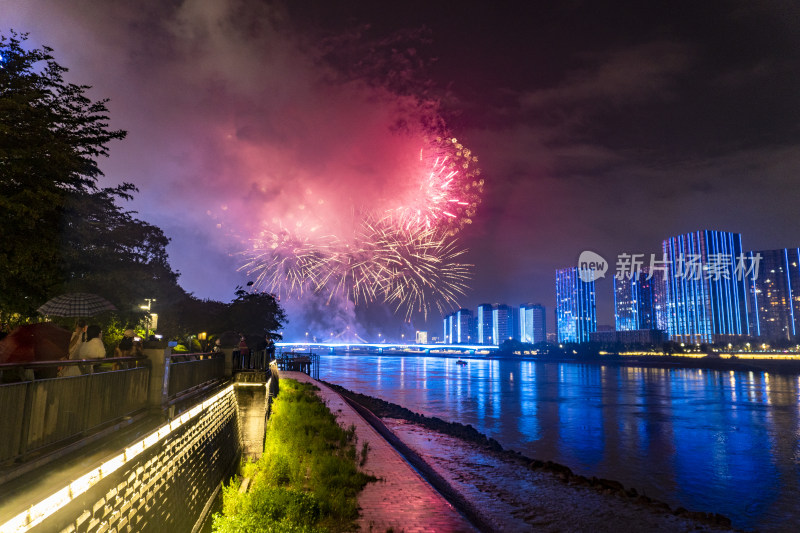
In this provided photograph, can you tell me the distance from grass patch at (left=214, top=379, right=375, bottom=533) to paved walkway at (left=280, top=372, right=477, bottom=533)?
35 centimetres

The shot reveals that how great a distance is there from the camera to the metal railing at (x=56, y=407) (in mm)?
4973

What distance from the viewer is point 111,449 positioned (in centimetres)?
615

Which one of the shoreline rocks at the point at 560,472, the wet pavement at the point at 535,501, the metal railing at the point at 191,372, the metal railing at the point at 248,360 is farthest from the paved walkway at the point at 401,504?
the shoreline rocks at the point at 560,472

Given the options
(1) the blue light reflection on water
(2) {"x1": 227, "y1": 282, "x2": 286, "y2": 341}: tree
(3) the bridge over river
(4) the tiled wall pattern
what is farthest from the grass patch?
(2) {"x1": 227, "y1": 282, "x2": 286, "y2": 341}: tree

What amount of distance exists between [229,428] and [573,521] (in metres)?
9.88

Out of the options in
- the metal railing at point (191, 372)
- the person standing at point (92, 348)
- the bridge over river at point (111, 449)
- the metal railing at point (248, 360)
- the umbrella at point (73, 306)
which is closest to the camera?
the bridge over river at point (111, 449)

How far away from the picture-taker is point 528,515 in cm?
1366

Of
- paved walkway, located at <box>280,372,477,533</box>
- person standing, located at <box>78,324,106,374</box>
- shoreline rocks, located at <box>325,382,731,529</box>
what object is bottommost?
shoreline rocks, located at <box>325,382,731,529</box>

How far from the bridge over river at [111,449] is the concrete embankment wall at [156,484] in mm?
14

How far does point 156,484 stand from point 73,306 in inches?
320

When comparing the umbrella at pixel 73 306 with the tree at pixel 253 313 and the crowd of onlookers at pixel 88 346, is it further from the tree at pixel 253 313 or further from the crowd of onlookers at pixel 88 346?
the tree at pixel 253 313

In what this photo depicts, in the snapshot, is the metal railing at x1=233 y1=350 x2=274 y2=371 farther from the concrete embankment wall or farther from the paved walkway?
the paved walkway

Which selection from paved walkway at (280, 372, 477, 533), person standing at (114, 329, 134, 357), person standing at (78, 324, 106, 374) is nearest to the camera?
person standing at (78, 324, 106, 374)

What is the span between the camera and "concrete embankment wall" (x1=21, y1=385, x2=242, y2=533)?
4.80m
